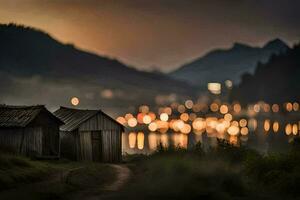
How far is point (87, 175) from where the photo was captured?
3394 cm

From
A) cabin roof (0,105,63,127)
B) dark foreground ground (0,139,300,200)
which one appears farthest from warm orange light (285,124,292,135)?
dark foreground ground (0,139,300,200)

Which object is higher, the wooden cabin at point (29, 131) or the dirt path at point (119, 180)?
the wooden cabin at point (29, 131)

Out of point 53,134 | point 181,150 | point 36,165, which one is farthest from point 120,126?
point 36,165

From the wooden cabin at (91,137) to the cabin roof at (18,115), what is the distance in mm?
4136

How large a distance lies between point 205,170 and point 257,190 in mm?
3160

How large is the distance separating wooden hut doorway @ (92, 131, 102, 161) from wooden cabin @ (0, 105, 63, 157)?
5.33 m

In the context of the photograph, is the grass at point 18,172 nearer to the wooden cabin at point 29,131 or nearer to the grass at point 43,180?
the grass at point 43,180

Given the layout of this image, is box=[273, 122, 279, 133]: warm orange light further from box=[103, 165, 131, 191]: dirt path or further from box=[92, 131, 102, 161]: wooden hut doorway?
box=[103, 165, 131, 191]: dirt path

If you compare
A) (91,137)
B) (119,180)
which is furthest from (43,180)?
(91,137)

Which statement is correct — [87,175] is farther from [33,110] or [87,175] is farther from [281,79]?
[281,79]

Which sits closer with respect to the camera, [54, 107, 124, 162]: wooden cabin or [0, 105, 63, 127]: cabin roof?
[0, 105, 63, 127]: cabin roof

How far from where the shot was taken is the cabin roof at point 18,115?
43531mm

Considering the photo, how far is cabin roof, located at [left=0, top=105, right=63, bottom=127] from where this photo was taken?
43.5 metres

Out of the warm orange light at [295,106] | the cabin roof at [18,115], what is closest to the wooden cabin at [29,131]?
the cabin roof at [18,115]
